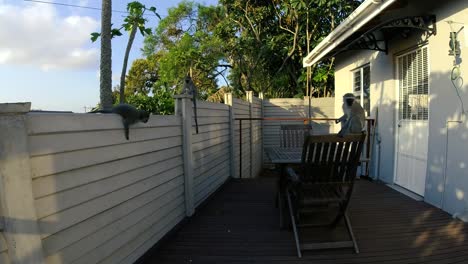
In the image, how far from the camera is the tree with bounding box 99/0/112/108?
4.37 meters

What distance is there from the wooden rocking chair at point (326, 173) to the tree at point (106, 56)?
7.89 feet

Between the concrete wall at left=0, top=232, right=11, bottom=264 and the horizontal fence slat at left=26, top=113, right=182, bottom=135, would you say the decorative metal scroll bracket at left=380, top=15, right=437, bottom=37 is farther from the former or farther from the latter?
the concrete wall at left=0, top=232, right=11, bottom=264

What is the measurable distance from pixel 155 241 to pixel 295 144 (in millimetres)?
2841

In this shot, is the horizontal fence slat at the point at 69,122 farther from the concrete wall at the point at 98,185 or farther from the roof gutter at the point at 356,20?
the roof gutter at the point at 356,20

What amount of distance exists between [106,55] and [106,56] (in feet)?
0.04

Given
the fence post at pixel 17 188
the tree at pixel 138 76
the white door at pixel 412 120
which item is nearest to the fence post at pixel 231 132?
the white door at pixel 412 120

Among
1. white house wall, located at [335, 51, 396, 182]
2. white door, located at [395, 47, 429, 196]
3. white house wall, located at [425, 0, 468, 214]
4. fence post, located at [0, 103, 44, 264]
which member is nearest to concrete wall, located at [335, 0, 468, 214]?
white house wall, located at [425, 0, 468, 214]

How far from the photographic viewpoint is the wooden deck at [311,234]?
3.10 metres

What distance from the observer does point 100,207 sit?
2.41 metres

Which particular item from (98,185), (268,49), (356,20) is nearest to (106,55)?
(98,185)

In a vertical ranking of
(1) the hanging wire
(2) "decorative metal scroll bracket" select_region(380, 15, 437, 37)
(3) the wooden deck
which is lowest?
(3) the wooden deck

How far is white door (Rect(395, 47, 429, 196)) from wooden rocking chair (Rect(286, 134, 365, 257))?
2.06 meters

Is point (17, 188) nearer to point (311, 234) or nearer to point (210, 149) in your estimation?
point (311, 234)

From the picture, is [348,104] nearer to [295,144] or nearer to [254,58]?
[295,144]
